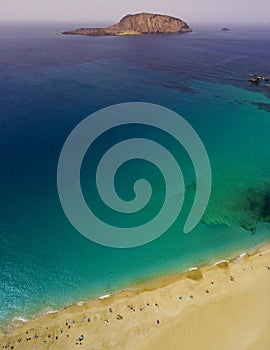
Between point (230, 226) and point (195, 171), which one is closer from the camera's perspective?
point (230, 226)

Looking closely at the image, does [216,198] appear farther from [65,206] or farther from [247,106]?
[247,106]

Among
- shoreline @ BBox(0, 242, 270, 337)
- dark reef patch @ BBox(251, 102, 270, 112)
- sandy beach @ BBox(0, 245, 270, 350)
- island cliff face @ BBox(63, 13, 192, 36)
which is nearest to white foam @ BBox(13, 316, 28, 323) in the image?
shoreline @ BBox(0, 242, 270, 337)

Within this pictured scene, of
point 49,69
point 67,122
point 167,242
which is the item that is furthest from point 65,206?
point 49,69

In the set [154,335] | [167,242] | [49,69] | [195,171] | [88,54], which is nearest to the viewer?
[154,335]

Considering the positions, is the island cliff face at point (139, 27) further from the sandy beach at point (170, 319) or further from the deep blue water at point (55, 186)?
the sandy beach at point (170, 319)

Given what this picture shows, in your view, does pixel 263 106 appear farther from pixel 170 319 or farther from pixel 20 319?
pixel 20 319

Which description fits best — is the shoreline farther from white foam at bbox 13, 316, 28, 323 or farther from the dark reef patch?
the dark reef patch

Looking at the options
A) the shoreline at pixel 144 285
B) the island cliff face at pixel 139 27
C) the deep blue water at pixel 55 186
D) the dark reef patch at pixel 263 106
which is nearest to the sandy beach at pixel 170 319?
the shoreline at pixel 144 285
